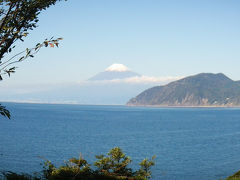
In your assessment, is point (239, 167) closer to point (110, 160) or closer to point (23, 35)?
point (110, 160)

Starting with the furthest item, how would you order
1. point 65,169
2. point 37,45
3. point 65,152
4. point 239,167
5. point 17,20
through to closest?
point 65,152 < point 239,167 < point 65,169 < point 17,20 < point 37,45

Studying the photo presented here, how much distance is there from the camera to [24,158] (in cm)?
6134

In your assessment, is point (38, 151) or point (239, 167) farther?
point (38, 151)

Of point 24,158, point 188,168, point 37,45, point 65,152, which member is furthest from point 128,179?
point 65,152

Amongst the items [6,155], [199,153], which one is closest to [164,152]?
[199,153]

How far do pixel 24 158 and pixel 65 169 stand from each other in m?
53.3

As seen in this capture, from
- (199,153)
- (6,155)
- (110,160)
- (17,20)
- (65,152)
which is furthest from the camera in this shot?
(199,153)

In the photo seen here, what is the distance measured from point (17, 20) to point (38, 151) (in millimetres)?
67387

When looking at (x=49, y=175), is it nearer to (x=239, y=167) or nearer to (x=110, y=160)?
(x=110, y=160)

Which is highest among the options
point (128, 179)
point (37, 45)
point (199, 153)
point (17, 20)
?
point (17, 20)

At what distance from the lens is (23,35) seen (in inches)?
317

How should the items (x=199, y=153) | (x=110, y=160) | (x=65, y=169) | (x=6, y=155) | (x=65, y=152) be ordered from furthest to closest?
(x=199, y=153) < (x=65, y=152) < (x=6, y=155) < (x=110, y=160) < (x=65, y=169)

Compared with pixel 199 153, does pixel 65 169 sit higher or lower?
higher

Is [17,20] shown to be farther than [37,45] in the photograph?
Yes
